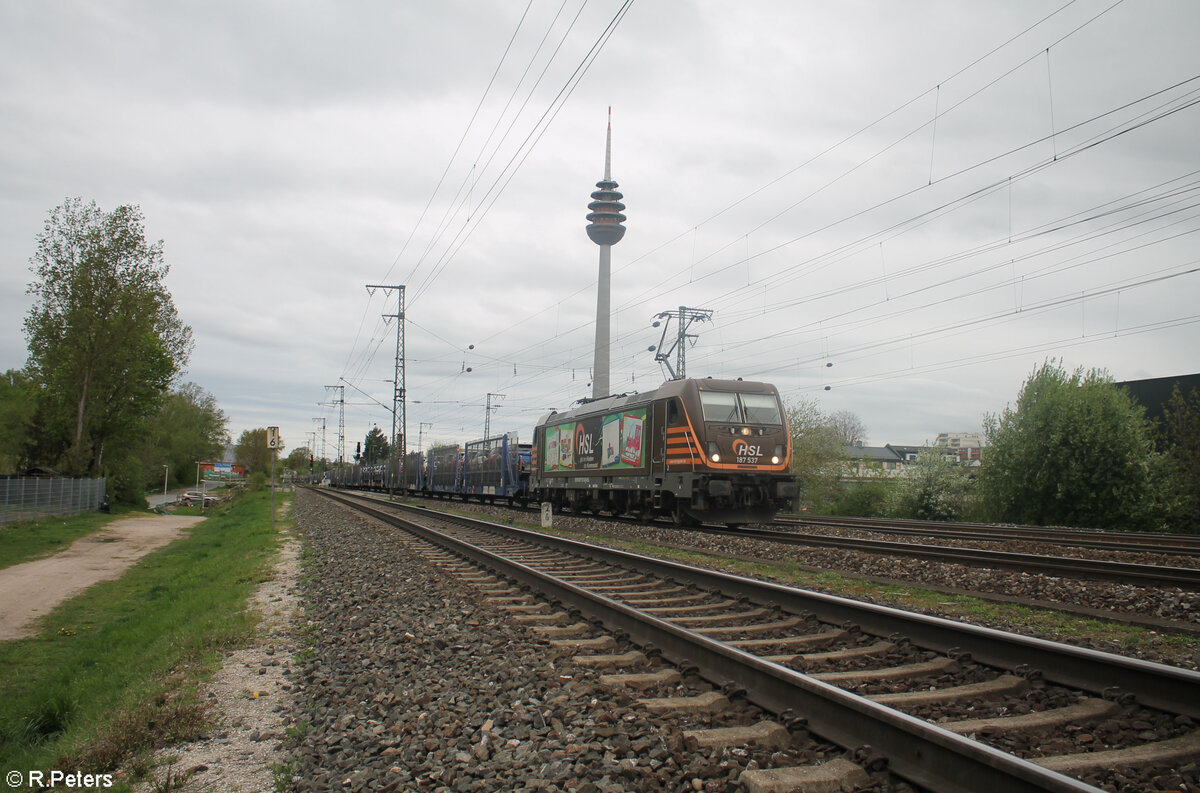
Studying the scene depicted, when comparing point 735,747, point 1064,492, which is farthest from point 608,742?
point 1064,492

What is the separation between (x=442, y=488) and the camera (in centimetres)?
4741

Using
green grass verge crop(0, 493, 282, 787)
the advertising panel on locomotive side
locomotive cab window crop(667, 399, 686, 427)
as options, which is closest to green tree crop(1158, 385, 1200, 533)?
locomotive cab window crop(667, 399, 686, 427)

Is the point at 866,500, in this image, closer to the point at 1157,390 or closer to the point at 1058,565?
the point at 1157,390

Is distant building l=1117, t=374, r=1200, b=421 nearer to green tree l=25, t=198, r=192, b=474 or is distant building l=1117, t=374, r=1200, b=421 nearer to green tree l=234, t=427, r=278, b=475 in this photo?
green tree l=25, t=198, r=192, b=474

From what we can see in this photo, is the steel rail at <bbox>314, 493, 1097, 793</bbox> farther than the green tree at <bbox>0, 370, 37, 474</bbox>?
No

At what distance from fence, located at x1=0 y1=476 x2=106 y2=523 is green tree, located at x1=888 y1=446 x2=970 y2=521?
3401cm

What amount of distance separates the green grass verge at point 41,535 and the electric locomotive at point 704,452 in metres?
16.6

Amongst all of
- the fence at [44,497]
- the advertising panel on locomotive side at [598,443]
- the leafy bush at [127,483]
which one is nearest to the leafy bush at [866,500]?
the advertising panel on locomotive side at [598,443]

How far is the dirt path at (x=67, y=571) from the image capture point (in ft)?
46.7

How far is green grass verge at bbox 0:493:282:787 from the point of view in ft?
14.9

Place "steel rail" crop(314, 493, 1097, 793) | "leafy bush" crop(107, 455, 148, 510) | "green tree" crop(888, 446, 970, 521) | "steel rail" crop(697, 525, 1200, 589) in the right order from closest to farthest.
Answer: "steel rail" crop(314, 493, 1097, 793) < "steel rail" crop(697, 525, 1200, 589) < "green tree" crop(888, 446, 970, 521) < "leafy bush" crop(107, 455, 148, 510)

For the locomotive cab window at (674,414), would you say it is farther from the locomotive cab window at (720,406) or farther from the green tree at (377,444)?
the green tree at (377,444)

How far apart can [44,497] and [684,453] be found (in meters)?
29.2

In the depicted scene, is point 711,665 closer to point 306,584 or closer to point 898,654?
point 898,654
